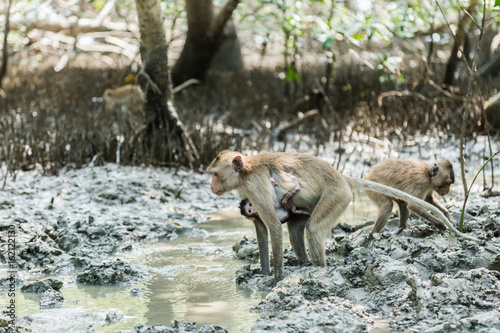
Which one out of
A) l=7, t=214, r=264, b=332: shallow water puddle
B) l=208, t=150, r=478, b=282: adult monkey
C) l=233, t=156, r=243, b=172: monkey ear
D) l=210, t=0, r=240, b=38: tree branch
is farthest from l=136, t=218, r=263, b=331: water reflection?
l=210, t=0, r=240, b=38: tree branch

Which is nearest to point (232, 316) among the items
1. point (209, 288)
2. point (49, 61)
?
point (209, 288)

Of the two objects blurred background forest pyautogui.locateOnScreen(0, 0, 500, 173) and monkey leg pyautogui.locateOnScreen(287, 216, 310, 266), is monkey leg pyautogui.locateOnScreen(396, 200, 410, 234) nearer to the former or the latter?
blurred background forest pyautogui.locateOnScreen(0, 0, 500, 173)

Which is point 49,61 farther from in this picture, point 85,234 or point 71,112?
point 85,234

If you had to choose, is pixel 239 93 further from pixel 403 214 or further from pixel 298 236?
pixel 298 236

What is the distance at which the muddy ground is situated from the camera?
138 inches

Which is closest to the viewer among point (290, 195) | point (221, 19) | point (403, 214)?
point (290, 195)

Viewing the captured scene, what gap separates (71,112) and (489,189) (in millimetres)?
7481

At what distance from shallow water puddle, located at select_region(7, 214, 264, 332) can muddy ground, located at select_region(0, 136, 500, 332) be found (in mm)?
95

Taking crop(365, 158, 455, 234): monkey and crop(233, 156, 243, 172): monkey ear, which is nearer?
crop(233, 156, 243, 172): monkey ear

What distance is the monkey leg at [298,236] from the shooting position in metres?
4.68

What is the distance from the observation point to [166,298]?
4234mm

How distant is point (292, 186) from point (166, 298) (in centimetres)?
114

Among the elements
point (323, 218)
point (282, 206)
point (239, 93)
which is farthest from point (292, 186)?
point (239, 93)

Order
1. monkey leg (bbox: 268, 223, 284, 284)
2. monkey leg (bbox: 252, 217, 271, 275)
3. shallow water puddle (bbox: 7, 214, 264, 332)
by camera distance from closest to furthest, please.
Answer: shallow water puddle (bbox: 7, 214, 264, 332) < monkey leg (bbox: 268, 223, 284, 284) < monkey leg (bbox: 252, 217, 271, 275)
